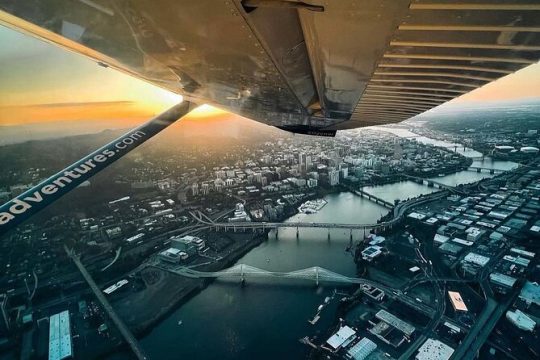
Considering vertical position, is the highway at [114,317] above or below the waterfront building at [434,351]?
below

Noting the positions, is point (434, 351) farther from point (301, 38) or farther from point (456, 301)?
point (301, 38)

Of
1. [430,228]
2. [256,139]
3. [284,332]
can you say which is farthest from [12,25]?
[256,139]

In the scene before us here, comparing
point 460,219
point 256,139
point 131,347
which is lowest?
point 131,347

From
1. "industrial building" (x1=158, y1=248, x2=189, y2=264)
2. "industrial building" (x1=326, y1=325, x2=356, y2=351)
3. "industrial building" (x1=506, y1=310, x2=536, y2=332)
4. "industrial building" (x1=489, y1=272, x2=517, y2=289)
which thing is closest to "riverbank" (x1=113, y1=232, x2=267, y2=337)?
"industrial building" (x1=158, y1=248, x2=189, y2=264)

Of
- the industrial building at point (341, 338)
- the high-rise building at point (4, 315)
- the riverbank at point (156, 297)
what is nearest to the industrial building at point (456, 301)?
the industrial building at point (341, 338)

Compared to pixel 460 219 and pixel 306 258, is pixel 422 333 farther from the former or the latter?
pixel 460 219

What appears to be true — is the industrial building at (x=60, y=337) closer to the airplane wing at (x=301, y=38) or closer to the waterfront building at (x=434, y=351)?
the waterfront building at (x=434, y=351)

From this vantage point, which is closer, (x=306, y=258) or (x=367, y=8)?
(x=367, y=8)

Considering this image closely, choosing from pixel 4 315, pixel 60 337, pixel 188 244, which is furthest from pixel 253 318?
pixel 4 315
